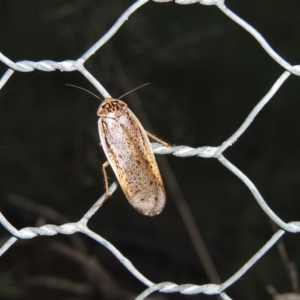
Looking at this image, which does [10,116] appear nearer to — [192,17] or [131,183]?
[192,17]

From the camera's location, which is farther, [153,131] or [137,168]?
[153,131]

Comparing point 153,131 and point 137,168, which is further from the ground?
point 153,131

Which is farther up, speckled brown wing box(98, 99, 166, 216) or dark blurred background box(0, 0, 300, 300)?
dark blurred background box(0, 0, 300, 300)

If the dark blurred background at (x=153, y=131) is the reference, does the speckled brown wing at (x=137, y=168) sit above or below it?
below

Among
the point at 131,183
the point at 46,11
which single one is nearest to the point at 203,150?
the point at 131,183

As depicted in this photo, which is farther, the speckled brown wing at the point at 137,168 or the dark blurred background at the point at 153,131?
the dark blurred background at the point at 153,131

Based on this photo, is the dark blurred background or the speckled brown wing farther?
the dark blurred background
